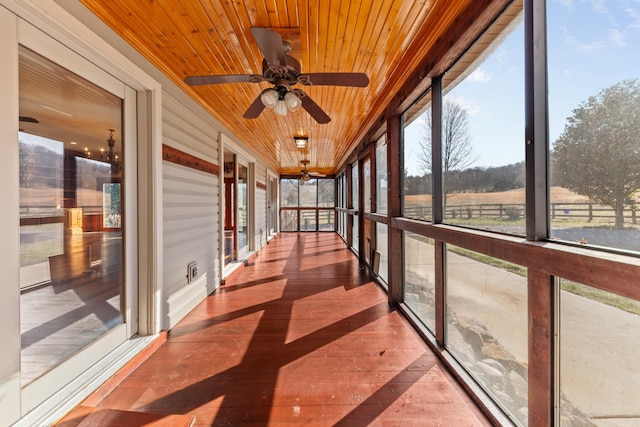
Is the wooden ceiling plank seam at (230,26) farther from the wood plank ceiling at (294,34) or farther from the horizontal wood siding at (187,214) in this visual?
the horizontal wood siding at (187,214)

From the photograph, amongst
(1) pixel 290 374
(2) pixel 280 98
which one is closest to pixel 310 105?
(2) pixel 280 98

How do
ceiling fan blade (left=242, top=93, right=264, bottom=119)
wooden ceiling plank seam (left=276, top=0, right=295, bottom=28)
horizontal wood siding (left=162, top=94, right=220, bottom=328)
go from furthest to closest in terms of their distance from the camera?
horizontal wood siding (left=162, top=94, right=220, bottom=328) → ceiling fan blade (left=242, top=93, right=264, bottom=119) → wooden ceiling plank seam (left=276, top=0, right=295, bottom=28)

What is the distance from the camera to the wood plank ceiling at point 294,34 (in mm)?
1745

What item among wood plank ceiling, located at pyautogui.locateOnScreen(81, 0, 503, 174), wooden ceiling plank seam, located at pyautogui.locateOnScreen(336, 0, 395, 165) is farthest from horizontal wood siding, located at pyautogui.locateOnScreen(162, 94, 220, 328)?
wooden ceiling plank seam, located at pyautogui.locateOnScreen(336, 0, 395, 165)

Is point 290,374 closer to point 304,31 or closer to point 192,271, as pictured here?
point 192,271

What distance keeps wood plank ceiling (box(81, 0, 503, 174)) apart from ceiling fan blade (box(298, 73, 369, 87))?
37 cm

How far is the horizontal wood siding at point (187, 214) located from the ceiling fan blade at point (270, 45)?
1.50 m

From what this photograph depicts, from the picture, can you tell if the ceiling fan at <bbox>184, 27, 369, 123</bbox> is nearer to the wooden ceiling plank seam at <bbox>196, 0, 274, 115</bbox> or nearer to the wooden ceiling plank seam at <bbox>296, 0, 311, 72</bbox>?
the wooden ceiling plank seam at <bbox>296, 0, 311, 72</bbox>

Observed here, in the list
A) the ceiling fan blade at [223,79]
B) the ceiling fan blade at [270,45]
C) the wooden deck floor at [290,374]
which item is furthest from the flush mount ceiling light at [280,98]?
the wooden deck floor at [290,374]

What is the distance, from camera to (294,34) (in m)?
2.02

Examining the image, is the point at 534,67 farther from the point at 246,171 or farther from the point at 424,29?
the point at 246,171

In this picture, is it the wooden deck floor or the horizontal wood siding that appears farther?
the horizontal wood siding

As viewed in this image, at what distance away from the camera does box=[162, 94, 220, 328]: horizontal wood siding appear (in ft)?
8.74

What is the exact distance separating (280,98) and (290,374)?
7.21ft
